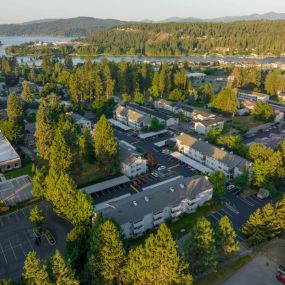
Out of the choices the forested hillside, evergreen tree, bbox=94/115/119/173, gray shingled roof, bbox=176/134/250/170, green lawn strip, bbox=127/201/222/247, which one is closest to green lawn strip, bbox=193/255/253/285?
green lawn strip, bbox=127/201/222/247

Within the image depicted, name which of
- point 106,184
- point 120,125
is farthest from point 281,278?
point 120,125

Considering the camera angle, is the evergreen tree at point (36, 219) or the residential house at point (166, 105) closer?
the evergreen tree at point (36, 219)

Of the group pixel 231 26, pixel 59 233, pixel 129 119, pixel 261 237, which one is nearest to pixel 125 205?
pixel 59 233

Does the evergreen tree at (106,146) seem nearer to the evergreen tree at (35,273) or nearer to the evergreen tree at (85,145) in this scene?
the evergreen tree at (85,145)

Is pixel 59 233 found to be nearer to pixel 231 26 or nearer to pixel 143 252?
pixel 143 252

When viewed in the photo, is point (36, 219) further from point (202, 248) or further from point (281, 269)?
point (281, 269)

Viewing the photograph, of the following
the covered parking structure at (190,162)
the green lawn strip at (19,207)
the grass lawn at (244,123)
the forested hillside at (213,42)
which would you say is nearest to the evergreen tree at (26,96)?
the green lawn strip at (19,207)
